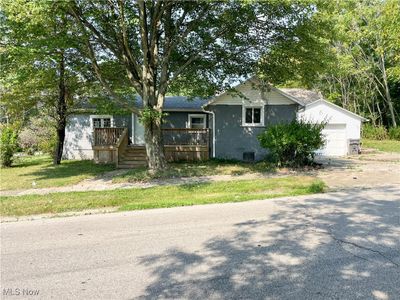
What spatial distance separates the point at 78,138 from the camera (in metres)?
21.8

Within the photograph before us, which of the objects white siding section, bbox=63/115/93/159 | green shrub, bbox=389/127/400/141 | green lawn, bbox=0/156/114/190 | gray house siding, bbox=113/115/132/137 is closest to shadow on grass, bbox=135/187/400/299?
green lawn, bbox=0/156/114/190

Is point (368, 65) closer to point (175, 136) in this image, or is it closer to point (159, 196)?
point (175, 136)

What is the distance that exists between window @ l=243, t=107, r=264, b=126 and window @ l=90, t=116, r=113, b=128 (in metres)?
8.54

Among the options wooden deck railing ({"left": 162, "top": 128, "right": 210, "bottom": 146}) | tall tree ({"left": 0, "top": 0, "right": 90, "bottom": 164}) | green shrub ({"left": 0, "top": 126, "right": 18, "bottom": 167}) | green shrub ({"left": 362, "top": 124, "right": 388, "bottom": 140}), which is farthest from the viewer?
green shrub ({"left": 362, "top": 124, "right": 388, "bottom": 140})

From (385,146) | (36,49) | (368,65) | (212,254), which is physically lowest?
(212,254)

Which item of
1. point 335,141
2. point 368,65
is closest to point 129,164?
point 335,141

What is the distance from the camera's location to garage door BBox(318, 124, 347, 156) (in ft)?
72.1

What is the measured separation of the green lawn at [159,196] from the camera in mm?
8242

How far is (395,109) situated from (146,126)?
3112cm

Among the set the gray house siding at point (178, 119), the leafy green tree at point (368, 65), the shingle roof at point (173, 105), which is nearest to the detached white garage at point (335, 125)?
the leafy green tree at point (368, 65)

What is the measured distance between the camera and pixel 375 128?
106 feet

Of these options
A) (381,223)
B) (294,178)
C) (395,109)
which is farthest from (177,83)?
(395,109)

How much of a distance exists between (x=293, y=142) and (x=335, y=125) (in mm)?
9470

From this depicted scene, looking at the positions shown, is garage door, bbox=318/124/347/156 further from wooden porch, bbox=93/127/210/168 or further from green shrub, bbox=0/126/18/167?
green shrub, bbox=0/126/18/167
